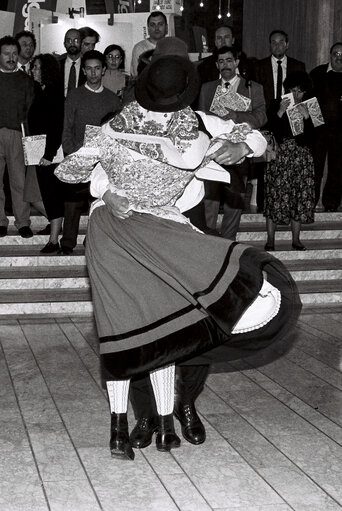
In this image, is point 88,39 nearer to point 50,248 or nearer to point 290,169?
point 50,248

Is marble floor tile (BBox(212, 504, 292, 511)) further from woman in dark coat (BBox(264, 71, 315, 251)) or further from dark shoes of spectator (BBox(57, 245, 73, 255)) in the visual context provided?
woman in dark coat (BBox(264, 71, 315, 251))

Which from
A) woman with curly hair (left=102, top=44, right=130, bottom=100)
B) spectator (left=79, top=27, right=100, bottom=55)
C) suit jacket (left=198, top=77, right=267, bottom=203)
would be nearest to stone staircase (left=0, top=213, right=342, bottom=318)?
suit jacket (left=198, top=77, right=267, bottom=203)

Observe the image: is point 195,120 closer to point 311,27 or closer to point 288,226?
point 288,226

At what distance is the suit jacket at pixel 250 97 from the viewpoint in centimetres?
793

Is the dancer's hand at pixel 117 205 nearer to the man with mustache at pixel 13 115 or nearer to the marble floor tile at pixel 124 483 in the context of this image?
the marble floor tile at pixel 124 483

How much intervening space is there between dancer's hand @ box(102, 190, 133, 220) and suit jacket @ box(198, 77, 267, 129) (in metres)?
3.89

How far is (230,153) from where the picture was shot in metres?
4.06

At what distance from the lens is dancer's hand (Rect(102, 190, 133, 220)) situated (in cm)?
400

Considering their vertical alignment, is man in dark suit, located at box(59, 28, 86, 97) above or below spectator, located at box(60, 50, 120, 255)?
above

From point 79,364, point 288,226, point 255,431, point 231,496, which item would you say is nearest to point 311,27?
point 288,226

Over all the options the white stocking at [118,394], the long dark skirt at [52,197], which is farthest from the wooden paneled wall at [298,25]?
the white stocking at [118,394]

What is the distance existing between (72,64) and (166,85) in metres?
5.12

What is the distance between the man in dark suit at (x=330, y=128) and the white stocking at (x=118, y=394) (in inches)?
212

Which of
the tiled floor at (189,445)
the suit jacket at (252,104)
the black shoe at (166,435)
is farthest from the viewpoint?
the suit jacket at (252,104)
